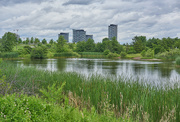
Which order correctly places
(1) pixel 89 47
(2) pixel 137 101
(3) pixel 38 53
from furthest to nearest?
(1) pixel 89 47 → (3) pixel 38 53 → (2) pixel 137 101

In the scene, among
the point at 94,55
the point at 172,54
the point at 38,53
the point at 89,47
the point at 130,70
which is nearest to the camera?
the point at 130,70

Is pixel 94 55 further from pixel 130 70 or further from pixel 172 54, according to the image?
pixel 130 70

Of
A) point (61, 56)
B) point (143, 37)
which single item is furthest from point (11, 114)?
point (143, 37)

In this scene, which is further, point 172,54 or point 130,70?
point 172,54

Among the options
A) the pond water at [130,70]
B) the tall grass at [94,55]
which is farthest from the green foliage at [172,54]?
the tall grass at [94,55]

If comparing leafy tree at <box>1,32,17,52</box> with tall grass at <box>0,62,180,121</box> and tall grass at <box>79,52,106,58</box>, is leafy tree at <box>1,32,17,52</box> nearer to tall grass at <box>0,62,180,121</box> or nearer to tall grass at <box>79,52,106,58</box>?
tall grass at <box>79,52,106,58</box>

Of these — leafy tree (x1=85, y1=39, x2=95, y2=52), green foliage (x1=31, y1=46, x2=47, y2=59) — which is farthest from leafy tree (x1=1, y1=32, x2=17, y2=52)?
leafy tree (x1=85, y1=39, x2=95, y2=52)

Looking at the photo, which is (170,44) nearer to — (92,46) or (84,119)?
(92,46)

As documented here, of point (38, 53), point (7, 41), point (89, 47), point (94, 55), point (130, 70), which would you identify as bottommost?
point (130, 70)

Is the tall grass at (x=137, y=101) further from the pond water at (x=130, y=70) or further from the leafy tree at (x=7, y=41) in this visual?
the leafy tree at (x=7, y=41)

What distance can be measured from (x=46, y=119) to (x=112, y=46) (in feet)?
246

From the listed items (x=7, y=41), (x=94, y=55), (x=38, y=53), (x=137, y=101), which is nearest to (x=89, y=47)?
(x=94, y=55)

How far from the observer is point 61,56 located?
6244 cm

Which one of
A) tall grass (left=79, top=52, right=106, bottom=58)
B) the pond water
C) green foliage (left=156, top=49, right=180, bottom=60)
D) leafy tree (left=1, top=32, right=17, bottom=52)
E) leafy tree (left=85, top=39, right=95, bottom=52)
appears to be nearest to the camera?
the pond water
